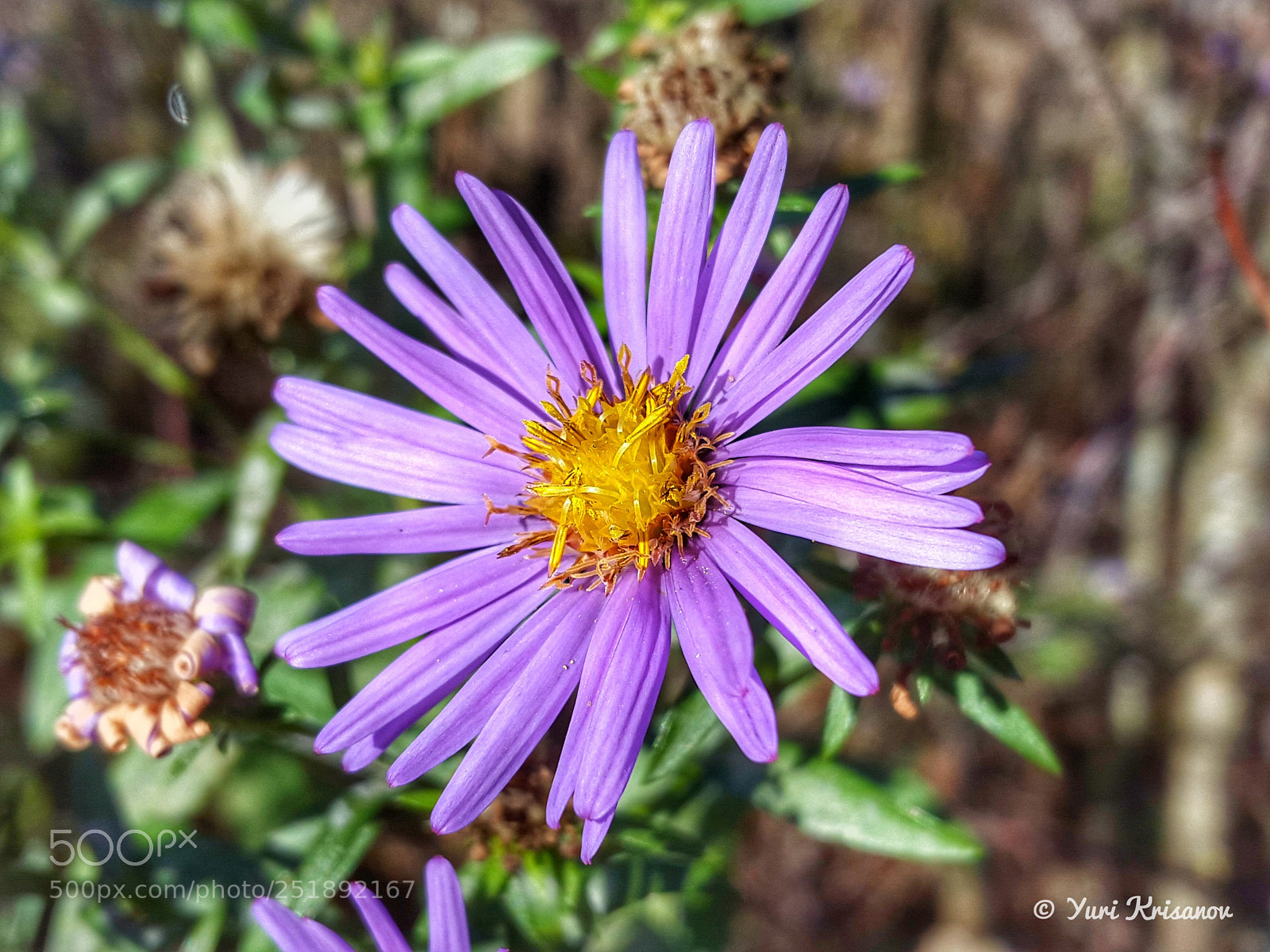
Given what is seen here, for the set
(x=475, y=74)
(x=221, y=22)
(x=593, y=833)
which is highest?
(x=221, y=22)

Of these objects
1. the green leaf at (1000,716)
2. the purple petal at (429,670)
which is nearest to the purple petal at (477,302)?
the purple petal at (429,670)

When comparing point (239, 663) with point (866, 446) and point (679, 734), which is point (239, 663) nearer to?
point (679, 734)

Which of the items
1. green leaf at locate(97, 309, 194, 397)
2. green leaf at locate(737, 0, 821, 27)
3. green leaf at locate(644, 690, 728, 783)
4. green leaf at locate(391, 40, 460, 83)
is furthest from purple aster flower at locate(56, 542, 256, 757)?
green leaf at locate(737, 0, 821, 27)

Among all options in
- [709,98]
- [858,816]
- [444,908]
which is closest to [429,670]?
[444,908]

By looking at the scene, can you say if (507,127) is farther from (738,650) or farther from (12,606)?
(738,650)

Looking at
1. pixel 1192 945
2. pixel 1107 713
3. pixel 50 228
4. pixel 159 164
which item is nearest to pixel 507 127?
pixel 159 164
